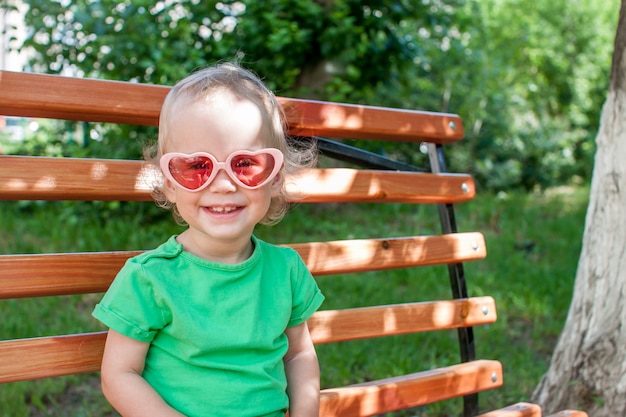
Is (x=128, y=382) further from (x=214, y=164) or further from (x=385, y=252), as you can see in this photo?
(x=385, y=252)

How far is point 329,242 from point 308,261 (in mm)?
97

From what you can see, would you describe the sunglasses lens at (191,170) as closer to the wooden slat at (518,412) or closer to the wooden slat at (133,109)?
the wooden slat at (133,109)

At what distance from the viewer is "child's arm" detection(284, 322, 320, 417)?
6.89 feet

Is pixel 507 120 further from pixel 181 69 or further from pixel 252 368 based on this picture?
pixel 252 368

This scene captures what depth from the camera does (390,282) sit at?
5238 mm

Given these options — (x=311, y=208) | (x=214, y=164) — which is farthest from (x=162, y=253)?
(x=311, y=208)

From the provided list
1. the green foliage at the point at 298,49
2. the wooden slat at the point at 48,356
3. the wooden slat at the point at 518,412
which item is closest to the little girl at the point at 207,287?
the wooden slat at the point at 48,356

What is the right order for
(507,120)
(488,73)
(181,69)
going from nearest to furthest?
1. (181,69)
2. (488,73)
3. (507,120)

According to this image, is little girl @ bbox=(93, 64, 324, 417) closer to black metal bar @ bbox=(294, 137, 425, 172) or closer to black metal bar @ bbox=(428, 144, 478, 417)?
black metal bar @ bbox=(294, 137, 425, 172)

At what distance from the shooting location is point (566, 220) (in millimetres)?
7184

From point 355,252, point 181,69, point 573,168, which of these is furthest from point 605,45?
point 355,252

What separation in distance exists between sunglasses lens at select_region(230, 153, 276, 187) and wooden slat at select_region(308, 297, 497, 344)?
67cm

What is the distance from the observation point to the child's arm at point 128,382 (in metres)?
1.79

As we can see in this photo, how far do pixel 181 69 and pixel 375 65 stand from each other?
191 cm
